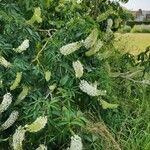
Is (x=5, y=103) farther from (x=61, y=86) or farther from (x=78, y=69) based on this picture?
(x=78, y=69)

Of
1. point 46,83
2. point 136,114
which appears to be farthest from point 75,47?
point 136,114

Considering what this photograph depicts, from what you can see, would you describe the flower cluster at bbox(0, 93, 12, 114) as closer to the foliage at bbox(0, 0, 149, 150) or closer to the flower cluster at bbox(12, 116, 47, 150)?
the foliage at bbox(0, 0, 149, 150)

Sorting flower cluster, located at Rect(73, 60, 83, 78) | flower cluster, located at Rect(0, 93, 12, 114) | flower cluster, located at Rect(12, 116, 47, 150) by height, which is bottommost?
flower cluster, located at Rect(12, 116, 47, 150)

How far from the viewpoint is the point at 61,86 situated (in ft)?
17.4

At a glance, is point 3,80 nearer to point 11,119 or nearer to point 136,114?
point 11,119

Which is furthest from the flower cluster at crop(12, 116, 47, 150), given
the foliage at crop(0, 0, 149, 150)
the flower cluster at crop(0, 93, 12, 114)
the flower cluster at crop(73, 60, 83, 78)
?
the flower cluster at crop(73, 60, 83, 78)

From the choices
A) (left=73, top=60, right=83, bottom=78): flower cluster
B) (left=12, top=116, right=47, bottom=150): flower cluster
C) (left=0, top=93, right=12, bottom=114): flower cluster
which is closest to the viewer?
(left=12, top=116, right=47, bottom=150): flower cluster

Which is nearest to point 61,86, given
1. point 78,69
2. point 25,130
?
point 78,69

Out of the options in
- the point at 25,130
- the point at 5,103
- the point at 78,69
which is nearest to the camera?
the point at 25,130

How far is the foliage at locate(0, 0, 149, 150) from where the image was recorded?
4984 millimetres

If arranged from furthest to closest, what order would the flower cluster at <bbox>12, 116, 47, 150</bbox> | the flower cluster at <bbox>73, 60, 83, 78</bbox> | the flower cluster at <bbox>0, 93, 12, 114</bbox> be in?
the flower cluster at <bbox>73, 60, 83, 78</bbox> < the flower cluster at <bbox>0, 93, 12, 114</bbox> < the flower cluster at <bbox>12, 116, 47, 150</bbox>

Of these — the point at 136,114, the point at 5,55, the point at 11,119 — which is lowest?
the point at 136,114

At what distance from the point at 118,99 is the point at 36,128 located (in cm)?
169

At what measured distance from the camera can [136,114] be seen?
608 cm
